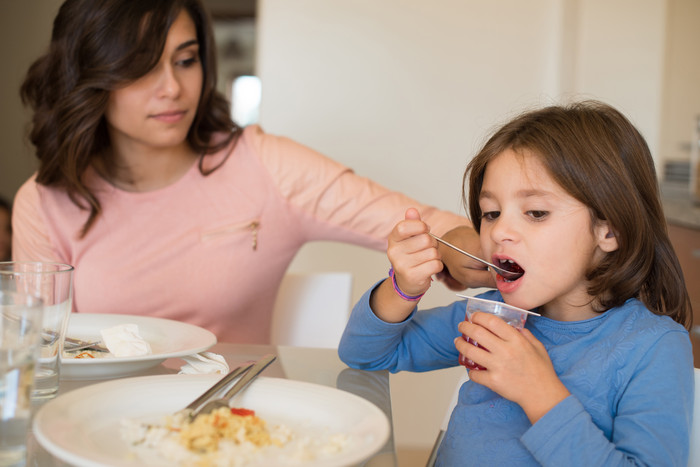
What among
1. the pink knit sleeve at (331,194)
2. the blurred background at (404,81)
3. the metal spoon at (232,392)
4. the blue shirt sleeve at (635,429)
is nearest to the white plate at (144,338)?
the metal spoon at (232,392)

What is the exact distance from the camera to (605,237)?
42.2 inches

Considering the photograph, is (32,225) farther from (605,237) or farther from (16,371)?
(605,237)

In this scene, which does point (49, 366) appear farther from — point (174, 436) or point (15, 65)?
point (15, 65)

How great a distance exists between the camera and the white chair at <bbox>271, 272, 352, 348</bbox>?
1746 mm

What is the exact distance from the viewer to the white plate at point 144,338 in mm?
958

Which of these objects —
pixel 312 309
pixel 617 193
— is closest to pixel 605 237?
pixel 617 193

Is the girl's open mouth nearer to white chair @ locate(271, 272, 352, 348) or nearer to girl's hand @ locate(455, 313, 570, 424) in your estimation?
girl's hand @ locate(455, 313, 570, 424)

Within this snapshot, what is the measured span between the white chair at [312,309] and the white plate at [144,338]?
562mm

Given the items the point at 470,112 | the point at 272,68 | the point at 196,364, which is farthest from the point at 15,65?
the point at 196,364

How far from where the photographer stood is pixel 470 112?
2842mm

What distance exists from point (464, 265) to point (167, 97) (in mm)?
823

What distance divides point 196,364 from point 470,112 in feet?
6.79

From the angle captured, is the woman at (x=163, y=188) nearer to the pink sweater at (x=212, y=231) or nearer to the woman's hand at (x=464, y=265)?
the pink sweater at (x=212, y=231)

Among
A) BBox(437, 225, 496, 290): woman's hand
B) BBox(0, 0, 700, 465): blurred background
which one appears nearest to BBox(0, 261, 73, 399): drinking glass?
BBox(437, 225, 496, 290): woman's hand
